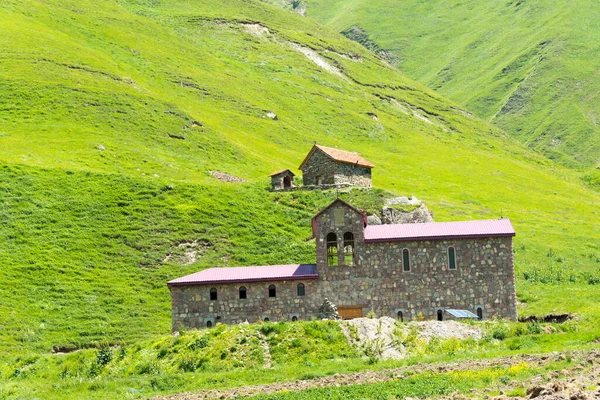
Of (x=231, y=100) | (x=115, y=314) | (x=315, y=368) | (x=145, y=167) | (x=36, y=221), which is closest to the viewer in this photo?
(x=315, y=368)

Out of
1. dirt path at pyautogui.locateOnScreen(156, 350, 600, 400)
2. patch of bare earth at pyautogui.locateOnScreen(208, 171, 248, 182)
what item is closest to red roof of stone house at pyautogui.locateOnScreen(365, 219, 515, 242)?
dirt path at pyautogui.locateOnScreen(156, 350, 600, 400)

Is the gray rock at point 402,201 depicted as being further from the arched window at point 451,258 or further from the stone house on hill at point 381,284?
the arched window at point 451,258

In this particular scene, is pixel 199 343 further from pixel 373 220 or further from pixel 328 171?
pixel 328 171

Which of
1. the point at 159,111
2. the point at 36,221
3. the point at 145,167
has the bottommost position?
the point at 36,221

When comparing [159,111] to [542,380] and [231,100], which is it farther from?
[542,380]

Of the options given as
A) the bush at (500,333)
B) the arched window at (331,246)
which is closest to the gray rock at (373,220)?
the arched window at (331,246)

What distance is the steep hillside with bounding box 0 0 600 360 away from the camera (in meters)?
67.0

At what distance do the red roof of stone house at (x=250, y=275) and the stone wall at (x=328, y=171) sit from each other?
3491 centimetres

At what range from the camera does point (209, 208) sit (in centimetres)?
8231

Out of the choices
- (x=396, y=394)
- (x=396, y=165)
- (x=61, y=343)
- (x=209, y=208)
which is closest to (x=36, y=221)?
(x=209, y=208)

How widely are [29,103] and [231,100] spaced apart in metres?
45.3

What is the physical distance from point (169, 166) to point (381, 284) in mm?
46300

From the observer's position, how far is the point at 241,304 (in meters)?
59.0

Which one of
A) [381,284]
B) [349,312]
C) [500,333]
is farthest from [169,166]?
[500,333]
